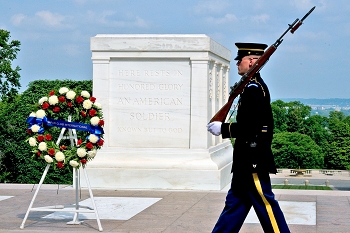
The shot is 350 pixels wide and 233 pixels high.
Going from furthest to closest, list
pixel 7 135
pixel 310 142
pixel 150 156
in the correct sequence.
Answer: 1. pixel 310 142
2. pixel 7 135
3. pixel 150 156

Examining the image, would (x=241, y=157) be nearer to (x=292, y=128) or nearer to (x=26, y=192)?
(x=26, y=192)

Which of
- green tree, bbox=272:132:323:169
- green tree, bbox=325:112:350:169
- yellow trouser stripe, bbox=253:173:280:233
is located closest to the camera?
yellow trouser stripe, bbox=253:173:280:233

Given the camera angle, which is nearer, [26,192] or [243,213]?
[243,213]

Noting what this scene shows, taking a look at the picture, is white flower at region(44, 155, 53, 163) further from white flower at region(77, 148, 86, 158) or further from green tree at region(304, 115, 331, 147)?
green tree at region(304, 115, 331, 147)

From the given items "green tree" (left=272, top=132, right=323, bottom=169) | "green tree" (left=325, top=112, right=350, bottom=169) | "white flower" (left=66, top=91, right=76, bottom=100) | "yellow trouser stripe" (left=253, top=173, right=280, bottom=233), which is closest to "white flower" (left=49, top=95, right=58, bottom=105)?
"white flower" (left=66, top=91, right=76, bottom=100)

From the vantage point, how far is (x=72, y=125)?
25.8 feet

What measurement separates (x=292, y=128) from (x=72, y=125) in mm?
95205

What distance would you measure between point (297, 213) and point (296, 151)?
81073mm

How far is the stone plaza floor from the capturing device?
→ 7.90 m

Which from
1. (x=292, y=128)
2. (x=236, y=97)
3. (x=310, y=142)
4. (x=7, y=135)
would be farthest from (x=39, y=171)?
(x=292, y=128)

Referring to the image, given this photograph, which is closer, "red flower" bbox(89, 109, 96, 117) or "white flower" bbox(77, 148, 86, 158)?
"white flower" bbox(77, 148, 86, 158)

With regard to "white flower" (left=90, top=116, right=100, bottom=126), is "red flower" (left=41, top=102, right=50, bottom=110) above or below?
above

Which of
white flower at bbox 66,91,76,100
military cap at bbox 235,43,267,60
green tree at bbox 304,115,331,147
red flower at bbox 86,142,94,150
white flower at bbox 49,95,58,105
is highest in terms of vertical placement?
military cap at bbox 235,43,267,60

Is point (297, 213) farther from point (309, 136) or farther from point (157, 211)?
point (309, 136)
